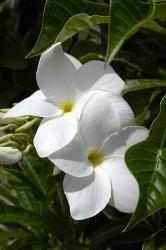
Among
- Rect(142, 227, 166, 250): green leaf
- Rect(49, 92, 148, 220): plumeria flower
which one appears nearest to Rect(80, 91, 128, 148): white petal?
Rect(49, 92, 148, 220): plumeria flower

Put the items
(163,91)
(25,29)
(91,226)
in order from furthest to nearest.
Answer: (25,29) → (91,226) → (163,91)

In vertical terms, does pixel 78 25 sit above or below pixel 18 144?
above

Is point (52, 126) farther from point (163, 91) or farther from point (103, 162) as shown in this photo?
point (163, 91)

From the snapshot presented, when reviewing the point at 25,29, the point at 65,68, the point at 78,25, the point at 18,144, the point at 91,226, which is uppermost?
the point at 78,25

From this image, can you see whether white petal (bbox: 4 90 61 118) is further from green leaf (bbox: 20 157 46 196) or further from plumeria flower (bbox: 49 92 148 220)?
green leaf (bbox: 20 157 46 196)

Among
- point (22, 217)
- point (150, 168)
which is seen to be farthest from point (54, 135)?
point (22, 217)

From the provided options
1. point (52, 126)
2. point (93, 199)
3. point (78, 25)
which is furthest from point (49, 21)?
point (93, 199)

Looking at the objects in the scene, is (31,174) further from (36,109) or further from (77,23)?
(77,23)
